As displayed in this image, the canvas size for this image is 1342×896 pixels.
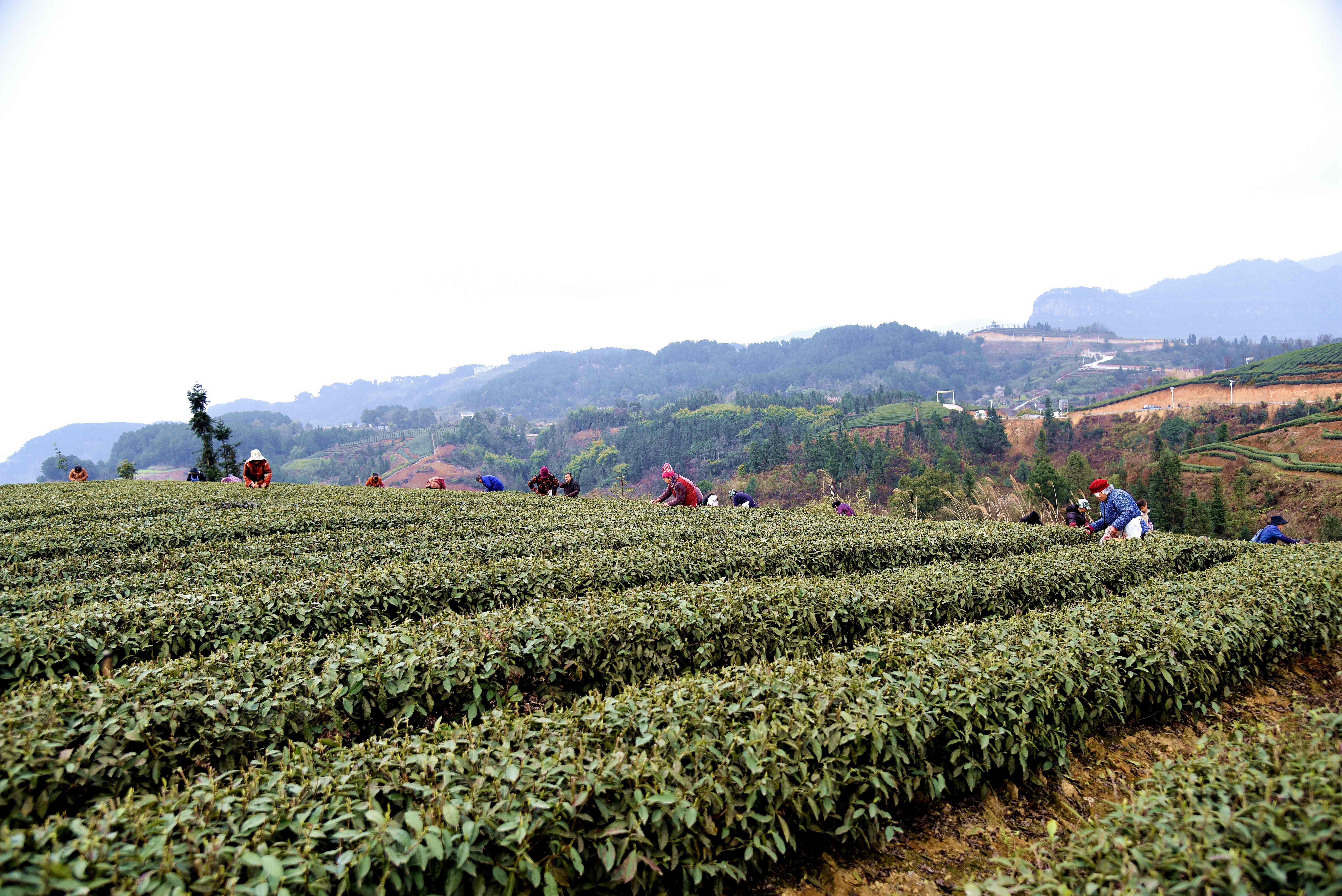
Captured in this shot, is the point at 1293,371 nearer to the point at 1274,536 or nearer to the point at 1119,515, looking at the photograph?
the point at 1274,536

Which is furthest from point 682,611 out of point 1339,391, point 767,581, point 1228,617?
point 1339,391

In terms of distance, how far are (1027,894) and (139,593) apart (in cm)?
786

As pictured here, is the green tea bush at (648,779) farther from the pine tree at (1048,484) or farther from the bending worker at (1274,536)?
the pine tree at (1048,484)

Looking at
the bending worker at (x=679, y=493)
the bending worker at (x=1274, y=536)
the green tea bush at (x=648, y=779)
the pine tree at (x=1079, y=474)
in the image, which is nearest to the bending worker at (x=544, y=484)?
the bending worker at (x=679, y=493)

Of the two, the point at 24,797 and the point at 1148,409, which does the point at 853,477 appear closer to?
the point at 1148,409

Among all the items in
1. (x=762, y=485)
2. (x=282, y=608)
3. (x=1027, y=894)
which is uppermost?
(x=282, y=608)

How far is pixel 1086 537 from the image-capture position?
1108cm

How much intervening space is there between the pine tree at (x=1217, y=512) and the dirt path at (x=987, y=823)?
32.9 m

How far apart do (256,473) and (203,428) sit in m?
22.7

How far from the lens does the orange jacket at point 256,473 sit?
16.8 meters

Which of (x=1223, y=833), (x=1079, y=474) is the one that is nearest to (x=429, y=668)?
(x=1223, y=833)

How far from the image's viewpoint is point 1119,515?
1054 cm

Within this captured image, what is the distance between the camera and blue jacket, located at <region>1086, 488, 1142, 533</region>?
10.4 m

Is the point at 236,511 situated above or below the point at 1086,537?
above
